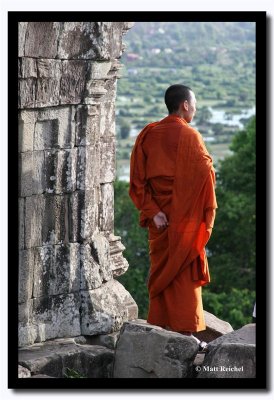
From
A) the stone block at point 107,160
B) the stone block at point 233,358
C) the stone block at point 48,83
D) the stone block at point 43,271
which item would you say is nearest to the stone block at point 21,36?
the stone block at point 48,83

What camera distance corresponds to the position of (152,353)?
8930 millimetres

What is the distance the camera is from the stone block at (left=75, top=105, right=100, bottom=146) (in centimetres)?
959

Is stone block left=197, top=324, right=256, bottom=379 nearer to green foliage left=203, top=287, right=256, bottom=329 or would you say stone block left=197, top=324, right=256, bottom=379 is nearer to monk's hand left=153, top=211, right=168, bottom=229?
monk's hand left=153, top=211, right=168, bottom=229

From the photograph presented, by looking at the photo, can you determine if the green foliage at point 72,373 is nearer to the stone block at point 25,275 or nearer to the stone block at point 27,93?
the stone block at point 25,275

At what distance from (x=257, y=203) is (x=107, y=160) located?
188 cm

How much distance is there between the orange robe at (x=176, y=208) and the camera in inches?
370

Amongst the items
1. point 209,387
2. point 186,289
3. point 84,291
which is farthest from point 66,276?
point 209,387

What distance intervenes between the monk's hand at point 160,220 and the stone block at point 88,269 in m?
0.65

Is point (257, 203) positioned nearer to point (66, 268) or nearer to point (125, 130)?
point (66, 268)

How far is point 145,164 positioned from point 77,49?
3.25ft

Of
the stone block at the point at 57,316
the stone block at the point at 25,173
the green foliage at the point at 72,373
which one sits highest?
the stone block at the point at 25,173

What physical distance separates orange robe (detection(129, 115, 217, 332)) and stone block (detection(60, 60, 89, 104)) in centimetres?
57

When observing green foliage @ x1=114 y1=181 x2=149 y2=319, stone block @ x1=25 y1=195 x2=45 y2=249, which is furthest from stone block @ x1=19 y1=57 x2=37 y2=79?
green foliage @ x1=114 y1=181 x2=149 y2=319

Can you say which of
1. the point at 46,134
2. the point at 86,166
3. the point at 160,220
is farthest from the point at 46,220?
the point at 160,220
